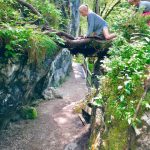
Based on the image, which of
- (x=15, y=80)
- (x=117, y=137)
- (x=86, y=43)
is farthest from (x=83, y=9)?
(x=117, y=137)

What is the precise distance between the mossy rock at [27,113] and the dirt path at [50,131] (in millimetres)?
291

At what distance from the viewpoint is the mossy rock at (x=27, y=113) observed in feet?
45.3

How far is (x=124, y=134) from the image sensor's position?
5727mm

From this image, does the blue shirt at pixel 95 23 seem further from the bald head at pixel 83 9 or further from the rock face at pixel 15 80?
the rock face at pixel 15 80

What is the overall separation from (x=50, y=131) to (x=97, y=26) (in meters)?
5.12

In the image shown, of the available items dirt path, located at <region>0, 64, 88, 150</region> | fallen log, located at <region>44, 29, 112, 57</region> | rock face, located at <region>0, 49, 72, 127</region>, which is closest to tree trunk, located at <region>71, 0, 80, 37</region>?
dirt path, located at <region>0, 64, 88, 150</region>

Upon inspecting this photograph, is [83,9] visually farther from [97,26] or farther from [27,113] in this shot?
[27,113]

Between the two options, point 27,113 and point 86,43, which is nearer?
point 86,43

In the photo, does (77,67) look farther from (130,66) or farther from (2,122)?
(130,66)

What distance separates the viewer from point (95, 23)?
418 inches

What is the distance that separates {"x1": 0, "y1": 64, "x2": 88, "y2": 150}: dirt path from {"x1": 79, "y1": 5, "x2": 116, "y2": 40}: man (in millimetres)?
3834

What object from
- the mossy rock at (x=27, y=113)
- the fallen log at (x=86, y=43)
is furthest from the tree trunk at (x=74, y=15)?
the fallen log at (x=86, y=43)

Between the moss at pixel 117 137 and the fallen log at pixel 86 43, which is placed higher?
the fallen log at pixel 86 43

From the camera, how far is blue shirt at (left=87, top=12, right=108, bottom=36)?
1045cm
